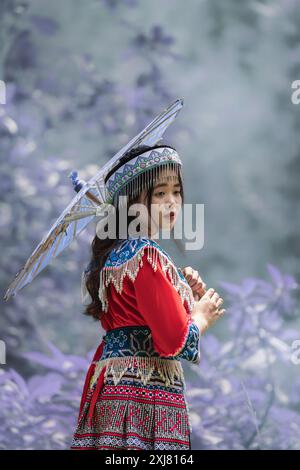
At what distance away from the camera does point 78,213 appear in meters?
1.75

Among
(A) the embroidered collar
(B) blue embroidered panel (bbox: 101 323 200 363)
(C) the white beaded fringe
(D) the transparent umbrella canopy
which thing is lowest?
(C) the white beaded fringe

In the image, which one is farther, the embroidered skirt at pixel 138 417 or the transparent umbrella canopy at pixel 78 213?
the transparent umbrella canopy at pixel 78 213

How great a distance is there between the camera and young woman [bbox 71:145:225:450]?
1.65 m

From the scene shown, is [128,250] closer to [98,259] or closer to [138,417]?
[98,259]

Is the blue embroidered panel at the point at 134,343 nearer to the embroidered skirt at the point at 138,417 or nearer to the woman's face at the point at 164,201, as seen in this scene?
the embroidered skirt at the point at 138,417

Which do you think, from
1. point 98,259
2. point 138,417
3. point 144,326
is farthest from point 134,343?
point 98,259

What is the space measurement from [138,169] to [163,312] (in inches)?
14.0

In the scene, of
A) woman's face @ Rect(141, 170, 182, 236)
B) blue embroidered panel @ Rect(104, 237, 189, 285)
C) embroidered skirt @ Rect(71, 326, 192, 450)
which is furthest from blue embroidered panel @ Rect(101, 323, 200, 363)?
woman's face @ Rect(141, 170, 182, 236)

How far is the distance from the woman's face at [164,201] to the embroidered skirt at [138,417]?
36 cm

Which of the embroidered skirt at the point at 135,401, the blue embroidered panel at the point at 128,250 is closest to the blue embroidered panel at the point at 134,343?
the embroidered skirt at the point at 135,401

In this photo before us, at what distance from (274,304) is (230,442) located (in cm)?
69

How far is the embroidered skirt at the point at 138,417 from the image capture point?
5.42 ft

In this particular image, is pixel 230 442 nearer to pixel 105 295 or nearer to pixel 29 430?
pixel 29 430

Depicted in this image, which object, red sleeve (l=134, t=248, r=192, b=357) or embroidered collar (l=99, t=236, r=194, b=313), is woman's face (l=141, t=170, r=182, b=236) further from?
red sleeve (l=134, t=248, r=192, b=357)
